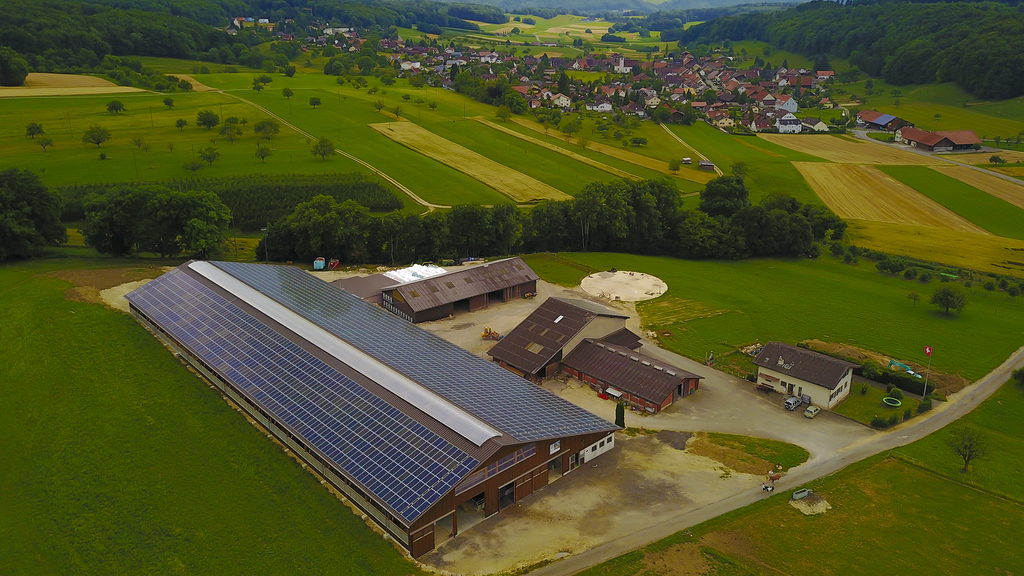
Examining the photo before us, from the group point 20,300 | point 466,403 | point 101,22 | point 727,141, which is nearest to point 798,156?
point 727,141

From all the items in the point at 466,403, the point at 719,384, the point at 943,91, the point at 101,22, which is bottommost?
the point at 719,384

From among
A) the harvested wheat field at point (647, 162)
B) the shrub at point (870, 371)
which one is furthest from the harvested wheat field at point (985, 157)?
the shrub at point (870, 371)

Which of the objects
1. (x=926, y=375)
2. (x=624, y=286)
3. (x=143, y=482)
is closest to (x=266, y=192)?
(x=624, y=286)

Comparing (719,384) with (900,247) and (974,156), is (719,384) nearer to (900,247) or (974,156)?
(900,247)

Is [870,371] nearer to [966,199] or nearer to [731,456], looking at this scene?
[731,456]

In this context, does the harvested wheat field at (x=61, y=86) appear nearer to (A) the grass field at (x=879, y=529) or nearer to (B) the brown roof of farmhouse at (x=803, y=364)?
(B) the brown roof of farmhouse at (x=803, y=364)

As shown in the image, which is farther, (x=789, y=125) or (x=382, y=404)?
(x=789, y=125)
